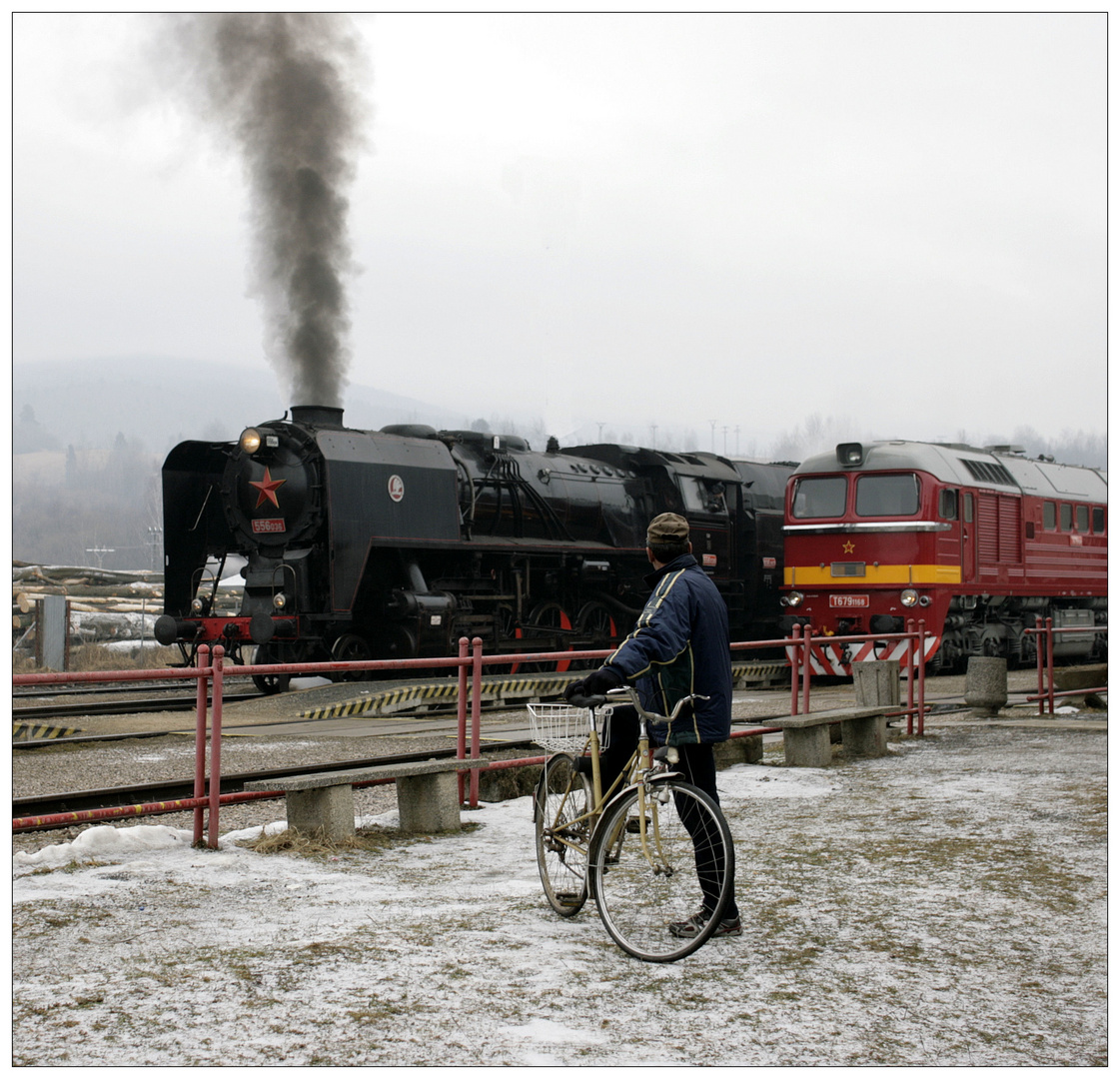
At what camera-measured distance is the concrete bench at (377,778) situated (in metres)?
6.76

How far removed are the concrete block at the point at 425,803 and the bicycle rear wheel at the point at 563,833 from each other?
1.59 m

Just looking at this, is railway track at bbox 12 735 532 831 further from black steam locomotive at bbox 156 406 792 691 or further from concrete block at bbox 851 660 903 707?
black steam locomotive at bbox 156 406 792 691

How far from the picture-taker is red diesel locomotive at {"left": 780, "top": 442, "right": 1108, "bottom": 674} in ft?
59.9

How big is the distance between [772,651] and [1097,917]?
695 inches

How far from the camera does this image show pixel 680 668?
5.09 meters

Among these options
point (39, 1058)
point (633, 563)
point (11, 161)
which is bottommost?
point (39, 1058)

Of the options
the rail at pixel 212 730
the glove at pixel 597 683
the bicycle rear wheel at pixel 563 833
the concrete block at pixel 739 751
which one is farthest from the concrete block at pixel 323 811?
the concrete block at pixel 739 751

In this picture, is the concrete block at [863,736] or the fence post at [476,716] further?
the concrete block at [863,736]

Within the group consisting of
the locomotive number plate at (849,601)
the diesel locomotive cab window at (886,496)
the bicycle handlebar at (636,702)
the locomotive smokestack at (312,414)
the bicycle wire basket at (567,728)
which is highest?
the locomotive smokestack at (312,414)

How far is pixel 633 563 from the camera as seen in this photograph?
20.5 m

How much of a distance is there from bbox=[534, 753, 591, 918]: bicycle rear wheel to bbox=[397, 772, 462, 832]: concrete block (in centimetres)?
159

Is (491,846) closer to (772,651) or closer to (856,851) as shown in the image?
(856,851)

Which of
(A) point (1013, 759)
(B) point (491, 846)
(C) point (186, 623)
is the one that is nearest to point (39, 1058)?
(B) point (491, 846)

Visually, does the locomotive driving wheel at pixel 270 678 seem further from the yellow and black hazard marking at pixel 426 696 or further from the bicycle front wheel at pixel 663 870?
the bicycle front wheel at pixel 663 870
